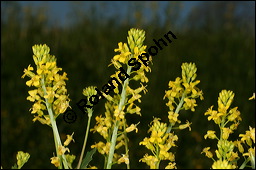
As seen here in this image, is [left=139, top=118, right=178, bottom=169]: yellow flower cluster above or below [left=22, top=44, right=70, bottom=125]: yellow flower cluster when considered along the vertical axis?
below

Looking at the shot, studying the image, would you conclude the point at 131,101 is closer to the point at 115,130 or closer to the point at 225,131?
the point at 115,130

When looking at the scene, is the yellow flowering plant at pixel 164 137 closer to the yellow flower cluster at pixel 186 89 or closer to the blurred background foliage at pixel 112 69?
the yellow flower cluster at pixel 186 89

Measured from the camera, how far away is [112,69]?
5.57 metres

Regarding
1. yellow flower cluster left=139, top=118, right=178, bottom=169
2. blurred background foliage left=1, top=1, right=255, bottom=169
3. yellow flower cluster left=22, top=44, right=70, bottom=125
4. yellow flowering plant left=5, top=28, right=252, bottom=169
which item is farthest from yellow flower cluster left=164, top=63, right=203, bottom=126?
blurred background foliage left=1, top=1, right=255, bottom=169

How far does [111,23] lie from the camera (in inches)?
302

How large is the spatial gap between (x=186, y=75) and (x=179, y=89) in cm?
4

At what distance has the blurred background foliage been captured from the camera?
4.27m

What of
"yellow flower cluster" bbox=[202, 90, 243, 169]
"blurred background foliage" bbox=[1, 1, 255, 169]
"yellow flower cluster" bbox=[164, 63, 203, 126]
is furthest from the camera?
"blurred background foliage" bbox=[1, 1, 255, 169]

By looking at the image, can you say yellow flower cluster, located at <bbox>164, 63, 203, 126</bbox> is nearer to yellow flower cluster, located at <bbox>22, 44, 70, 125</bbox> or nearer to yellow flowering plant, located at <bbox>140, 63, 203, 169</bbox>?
yellow flowering plant, located at <bbox>140, 63, 203, 169</bbox>

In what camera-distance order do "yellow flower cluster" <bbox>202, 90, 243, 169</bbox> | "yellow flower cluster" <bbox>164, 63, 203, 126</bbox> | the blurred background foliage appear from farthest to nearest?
the blurred background foliage
"yellow flower cluster" <bbox>164, 63, 203, 126</bbox>
"yellow flower cluster" <bbox>202, 90, 243, 169</bbox>

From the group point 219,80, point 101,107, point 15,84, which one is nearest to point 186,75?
point 101,107

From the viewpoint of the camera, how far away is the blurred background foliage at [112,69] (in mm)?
4266

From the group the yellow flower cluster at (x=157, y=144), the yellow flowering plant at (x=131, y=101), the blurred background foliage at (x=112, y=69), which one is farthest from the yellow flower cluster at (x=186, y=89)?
the blurred background foliage at (x=112, y=69)

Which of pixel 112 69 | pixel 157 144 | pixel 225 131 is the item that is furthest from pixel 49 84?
pixel 112 69
